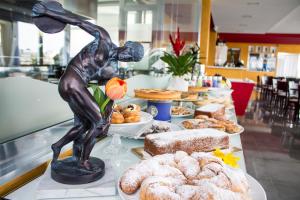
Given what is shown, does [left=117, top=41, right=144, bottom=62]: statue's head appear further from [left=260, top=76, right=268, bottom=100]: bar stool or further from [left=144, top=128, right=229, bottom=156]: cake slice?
[left=260, top=76, right=268, bottom=100]: bar stool

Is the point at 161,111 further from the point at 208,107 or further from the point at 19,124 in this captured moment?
the point at 19,124

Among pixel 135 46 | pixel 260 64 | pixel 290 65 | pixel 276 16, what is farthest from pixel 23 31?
pixel 290 65

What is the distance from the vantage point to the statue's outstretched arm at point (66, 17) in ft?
1.86

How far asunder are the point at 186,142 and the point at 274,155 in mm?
2976

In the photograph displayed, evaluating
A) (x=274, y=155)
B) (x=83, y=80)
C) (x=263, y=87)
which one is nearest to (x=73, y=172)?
(x=83, y=80)

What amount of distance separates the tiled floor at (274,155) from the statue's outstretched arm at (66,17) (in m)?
2.24

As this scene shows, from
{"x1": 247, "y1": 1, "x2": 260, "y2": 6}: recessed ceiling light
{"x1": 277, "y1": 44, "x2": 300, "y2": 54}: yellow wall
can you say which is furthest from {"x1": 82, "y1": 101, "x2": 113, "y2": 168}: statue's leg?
{"x1": 277, "y1": 44, "x2": 300, "y2": 54}: yellow wall

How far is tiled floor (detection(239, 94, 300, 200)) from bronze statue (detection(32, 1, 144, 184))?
6.98 feet

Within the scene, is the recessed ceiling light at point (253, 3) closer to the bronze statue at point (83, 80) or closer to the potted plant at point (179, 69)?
the potted plant at point (179, 69)

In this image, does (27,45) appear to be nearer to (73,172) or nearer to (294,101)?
(73,172)

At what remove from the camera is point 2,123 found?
2.55ft

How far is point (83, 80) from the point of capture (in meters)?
0.62

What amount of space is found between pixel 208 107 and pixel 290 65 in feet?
52.6

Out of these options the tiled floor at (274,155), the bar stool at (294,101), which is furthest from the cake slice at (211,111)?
the bar stool at (294,101)
